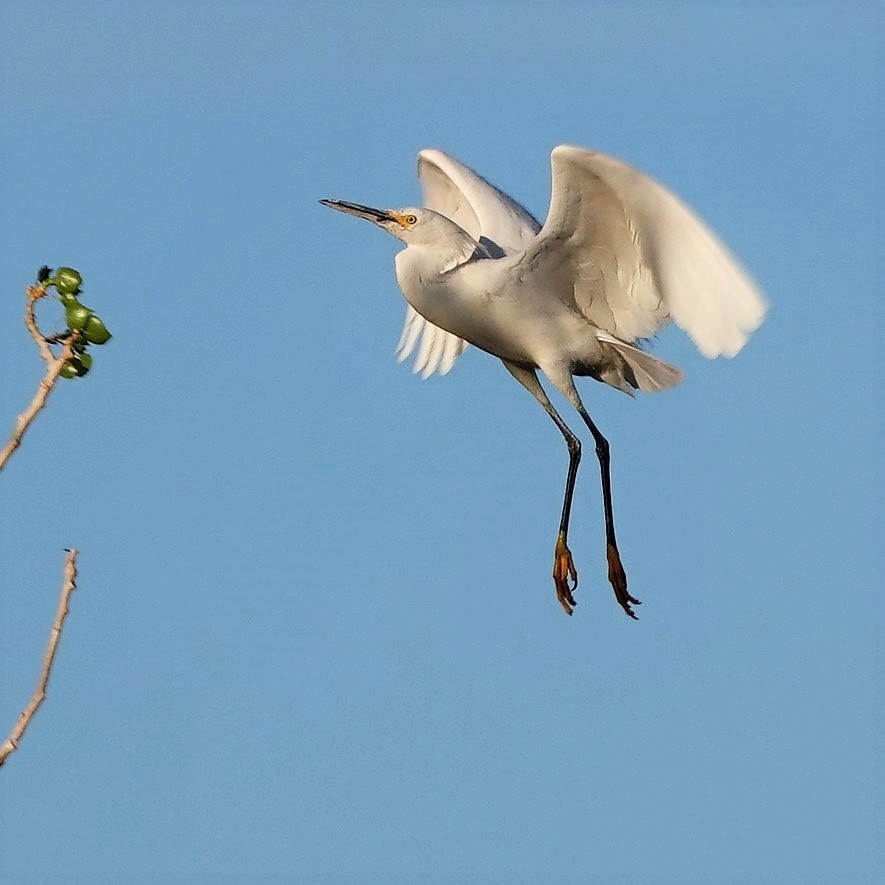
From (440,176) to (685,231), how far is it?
4.23 metres

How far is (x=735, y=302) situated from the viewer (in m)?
10.6

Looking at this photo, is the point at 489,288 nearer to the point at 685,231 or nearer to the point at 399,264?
the point at 399,264

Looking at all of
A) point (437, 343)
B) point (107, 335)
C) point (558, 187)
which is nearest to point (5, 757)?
point (107, 335)

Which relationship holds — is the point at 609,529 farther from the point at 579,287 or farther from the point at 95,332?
the point at 95,332

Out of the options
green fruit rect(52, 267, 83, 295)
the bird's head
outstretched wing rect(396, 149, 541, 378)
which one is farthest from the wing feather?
green fruit rect(52, 267, 83, 295)

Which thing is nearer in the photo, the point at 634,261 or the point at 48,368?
the point at 48,368

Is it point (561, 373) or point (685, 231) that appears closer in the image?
point (685, 231)

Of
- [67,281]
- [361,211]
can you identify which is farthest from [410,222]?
[67,281]

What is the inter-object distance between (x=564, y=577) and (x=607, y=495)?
2.91 ft

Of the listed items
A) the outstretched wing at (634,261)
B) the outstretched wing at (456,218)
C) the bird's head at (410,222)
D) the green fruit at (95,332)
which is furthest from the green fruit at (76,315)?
the outstretched wing at (456,218)

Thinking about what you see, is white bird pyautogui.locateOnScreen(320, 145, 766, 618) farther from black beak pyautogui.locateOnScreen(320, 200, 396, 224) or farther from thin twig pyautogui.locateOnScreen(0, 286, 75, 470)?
thin twig pyautogui.locateOnScreen(0, 286, 75, 470)

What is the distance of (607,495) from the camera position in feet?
41.1

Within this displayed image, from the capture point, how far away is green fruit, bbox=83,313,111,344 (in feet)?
16.5

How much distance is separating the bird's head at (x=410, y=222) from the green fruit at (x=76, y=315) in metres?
7.30
